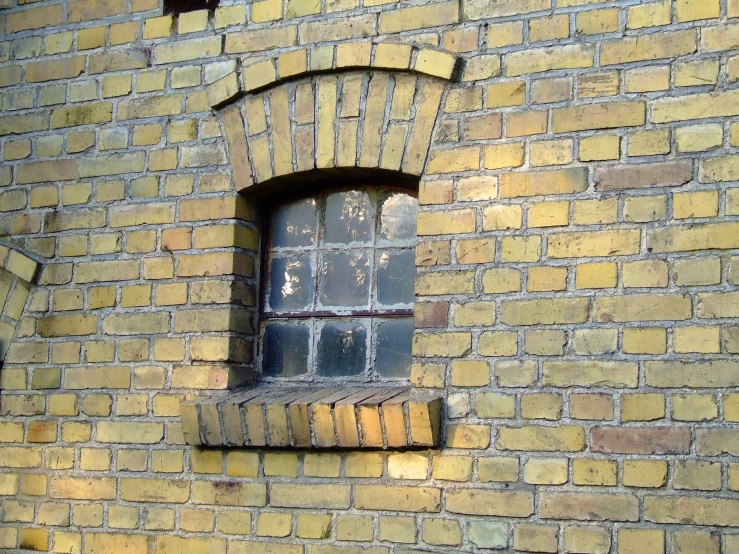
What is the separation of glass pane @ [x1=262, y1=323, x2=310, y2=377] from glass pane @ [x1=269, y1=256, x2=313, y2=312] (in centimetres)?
8

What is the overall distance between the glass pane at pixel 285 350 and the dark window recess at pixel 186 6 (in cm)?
136

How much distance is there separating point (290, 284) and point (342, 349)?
36 centimetres

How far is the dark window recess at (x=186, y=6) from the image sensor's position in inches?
154

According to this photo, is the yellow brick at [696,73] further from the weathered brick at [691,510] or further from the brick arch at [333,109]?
the weathered brick at [691,510]

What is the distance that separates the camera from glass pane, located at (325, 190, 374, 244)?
3.69 metres

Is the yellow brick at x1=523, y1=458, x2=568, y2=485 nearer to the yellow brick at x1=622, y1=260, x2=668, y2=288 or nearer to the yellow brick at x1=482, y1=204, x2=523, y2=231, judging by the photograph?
the yellow brick at x1=622, y1=260, x2=668, y2=288

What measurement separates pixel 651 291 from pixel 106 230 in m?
2.18

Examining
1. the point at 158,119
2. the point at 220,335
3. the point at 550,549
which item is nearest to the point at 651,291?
the point at 550,549

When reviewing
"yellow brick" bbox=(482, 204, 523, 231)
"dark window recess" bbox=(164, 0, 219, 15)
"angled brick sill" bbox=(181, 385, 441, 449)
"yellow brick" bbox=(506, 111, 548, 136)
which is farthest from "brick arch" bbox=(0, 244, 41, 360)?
"yellow brick" bbox=(506, 111, 548, 136)

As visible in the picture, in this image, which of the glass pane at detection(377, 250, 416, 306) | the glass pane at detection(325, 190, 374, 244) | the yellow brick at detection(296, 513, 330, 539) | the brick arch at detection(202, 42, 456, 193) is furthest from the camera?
the glass pane at detection(325, 190, 374, 244)

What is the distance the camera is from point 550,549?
120 inches

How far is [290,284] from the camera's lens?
3764 millimetres

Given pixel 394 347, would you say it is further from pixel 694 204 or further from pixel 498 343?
pixel 694 204

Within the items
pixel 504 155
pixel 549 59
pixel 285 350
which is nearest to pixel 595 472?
pixel 504 155
